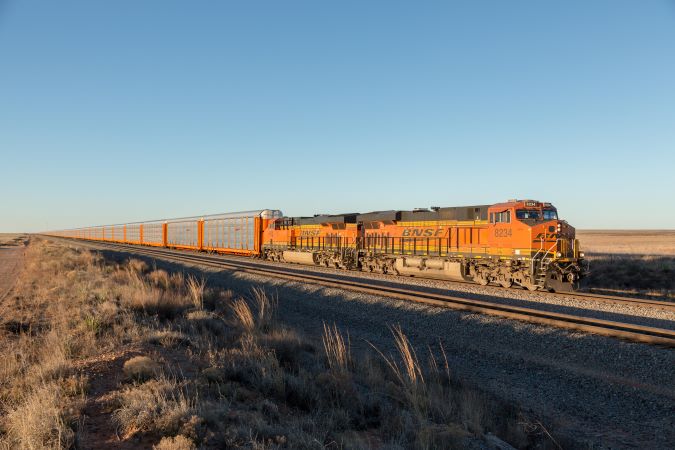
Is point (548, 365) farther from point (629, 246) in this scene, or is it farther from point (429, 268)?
point (629, 246)

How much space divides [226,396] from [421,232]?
17925 mm

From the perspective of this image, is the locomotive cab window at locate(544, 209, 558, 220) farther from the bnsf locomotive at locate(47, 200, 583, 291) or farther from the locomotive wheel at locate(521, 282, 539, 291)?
the locomotive wheel at locate(521, 282, 539, 291)

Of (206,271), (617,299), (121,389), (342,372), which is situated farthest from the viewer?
(206,271)

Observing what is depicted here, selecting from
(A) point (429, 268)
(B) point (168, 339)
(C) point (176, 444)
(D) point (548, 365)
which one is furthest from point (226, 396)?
(A) point (429, 268)

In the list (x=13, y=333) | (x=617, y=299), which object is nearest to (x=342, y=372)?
(x=13, y=333)

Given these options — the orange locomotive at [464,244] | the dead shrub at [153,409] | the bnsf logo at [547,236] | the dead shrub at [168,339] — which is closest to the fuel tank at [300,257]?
the orange locomotive at [464,244]

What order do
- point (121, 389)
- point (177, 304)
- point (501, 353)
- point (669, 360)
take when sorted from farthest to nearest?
point (177, 304), point (501, 353), point (669, 360), point (121, 389)

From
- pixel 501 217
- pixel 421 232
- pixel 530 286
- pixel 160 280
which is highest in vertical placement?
pixel 501 217

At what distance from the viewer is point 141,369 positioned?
6.00m

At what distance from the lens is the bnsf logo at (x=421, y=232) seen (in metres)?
21.7

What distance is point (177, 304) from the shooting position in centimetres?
1207

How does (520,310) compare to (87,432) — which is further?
(520,310)

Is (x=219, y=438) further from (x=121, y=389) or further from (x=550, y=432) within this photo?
(x=550, y=432)

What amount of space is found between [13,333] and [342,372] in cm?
827
